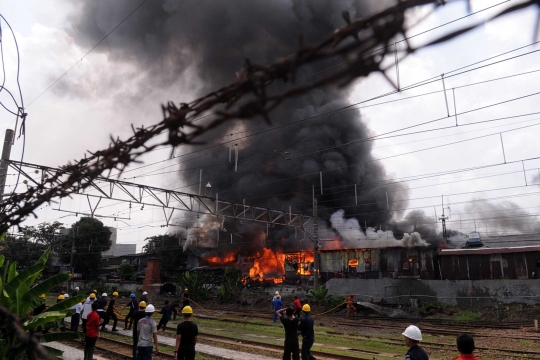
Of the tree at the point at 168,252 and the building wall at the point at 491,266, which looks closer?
the building wall at the point at 491,266

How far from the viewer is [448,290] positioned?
23.1m

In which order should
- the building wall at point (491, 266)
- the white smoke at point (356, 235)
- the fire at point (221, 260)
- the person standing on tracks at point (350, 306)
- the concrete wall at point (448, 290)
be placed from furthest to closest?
the fire at point (221, 260)
the white smoke at point (356, 235)
the building wall at point (491, 266)
the concrete wall at point (448, 290)
the person standing on tracks at point (350, 306)

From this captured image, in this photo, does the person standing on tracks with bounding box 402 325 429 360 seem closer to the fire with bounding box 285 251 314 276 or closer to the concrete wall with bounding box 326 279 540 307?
the concrete wall with bounding box 326 279 540 307

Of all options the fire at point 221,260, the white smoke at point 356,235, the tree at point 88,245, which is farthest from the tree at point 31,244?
the white smoke at point 356,235

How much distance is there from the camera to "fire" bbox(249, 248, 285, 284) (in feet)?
136

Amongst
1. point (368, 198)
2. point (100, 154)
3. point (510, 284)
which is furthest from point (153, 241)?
point (100, 154)

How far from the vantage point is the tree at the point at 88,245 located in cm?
4712

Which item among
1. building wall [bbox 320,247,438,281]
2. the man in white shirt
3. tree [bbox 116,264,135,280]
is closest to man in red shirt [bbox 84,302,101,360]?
the man in white shirt

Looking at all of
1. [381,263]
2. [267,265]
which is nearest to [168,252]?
[267,265]

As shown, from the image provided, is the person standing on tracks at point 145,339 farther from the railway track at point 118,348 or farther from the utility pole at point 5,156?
the utility pole at point 5,156

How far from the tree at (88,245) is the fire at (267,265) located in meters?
20.6

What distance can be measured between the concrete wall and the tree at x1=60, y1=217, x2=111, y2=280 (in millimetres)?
34547

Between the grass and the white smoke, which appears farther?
the white smoke

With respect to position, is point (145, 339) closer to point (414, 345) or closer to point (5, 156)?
point (414, 345)
